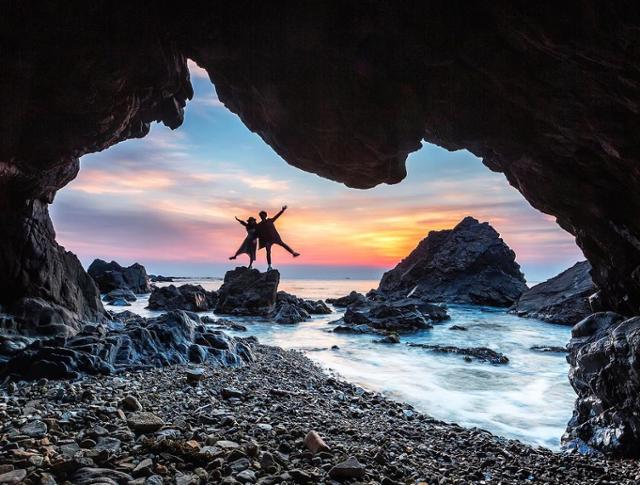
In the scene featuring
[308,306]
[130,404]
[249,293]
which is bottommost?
[308,306]

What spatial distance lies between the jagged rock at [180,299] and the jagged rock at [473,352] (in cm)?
1643

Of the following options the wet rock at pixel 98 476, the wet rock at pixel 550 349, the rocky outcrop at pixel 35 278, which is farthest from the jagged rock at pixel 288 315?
the wet rock at pixel 98 476

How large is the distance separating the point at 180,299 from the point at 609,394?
25707 millimetres

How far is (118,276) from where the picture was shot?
4009 cm

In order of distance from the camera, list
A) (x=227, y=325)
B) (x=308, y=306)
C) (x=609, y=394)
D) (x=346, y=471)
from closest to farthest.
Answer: (x=346, y=471) → (x=609, y=394) → (x=227, y=325) → (x=308, y=306)

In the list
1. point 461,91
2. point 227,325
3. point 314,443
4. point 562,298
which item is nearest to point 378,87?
point 461,91

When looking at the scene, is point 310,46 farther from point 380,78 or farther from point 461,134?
point 461,134

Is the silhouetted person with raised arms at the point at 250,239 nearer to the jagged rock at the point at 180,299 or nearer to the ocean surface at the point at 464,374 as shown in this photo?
the ocean surface at the point at 464,374

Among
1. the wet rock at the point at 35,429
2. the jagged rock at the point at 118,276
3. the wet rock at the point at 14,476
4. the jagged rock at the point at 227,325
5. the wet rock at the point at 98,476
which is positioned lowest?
the jagged rock at the point at 227,325

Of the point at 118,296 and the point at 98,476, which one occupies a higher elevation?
the point at 98,476

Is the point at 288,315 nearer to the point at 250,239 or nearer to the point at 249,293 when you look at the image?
the point at 249,293

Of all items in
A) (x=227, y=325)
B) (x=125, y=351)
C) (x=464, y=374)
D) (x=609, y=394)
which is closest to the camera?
(x=609, y=394)

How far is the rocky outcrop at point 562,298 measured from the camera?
84.2ft

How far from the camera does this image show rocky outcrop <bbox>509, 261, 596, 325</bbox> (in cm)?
2566
